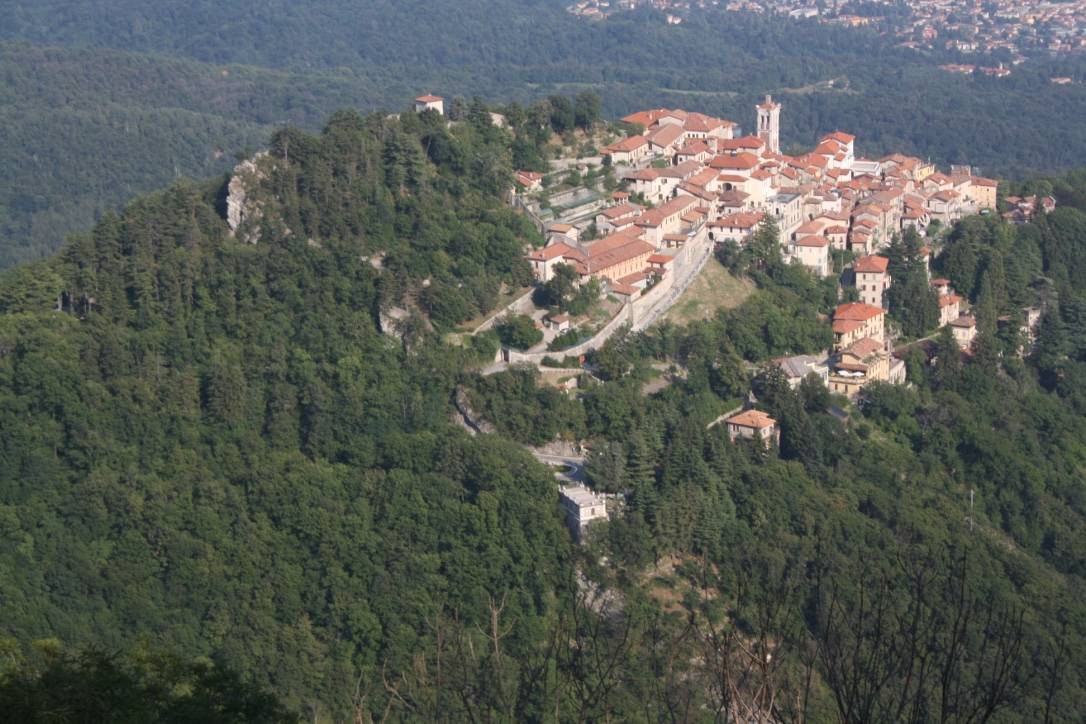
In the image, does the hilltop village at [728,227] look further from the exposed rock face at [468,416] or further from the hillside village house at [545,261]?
the exposed rock face at [468,416]

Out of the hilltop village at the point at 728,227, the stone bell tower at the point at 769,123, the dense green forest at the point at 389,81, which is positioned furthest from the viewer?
the dense green forest at the point at 389,81

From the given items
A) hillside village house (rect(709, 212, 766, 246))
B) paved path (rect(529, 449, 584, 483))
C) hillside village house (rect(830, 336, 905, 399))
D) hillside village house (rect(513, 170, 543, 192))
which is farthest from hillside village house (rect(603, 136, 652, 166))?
paved path (rect(529, 449, 584, 483))

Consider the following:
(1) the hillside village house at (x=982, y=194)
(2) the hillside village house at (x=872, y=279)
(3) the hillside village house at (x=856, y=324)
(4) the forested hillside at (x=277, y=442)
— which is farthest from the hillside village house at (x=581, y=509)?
(1) the hillside village house at (x=982, y=194)

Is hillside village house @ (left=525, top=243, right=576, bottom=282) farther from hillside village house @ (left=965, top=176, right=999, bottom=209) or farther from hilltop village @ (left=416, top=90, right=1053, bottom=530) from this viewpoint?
hillside village house @ (left=965, top=176, right=999, bottom=209)

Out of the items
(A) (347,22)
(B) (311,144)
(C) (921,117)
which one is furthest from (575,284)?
(A) (347,22)

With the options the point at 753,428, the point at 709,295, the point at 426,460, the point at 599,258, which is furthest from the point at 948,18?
the point at 426,460

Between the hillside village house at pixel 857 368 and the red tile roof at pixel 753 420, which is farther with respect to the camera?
the hillside village house at pixel 857 368

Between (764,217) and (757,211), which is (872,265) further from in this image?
(757,211)

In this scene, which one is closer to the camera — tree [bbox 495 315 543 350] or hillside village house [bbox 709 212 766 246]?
tree [bbox 495 315 543 350]

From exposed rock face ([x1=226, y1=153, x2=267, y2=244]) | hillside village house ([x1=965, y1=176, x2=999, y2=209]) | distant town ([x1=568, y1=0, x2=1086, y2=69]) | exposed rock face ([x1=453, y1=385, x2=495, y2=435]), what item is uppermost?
exposed rock face ([x1=226, y1=153, x2=267, y2=244])
